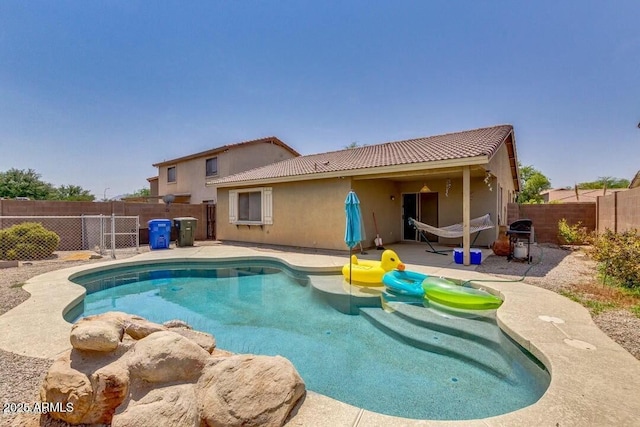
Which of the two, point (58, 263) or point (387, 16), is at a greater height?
point (387, 16)

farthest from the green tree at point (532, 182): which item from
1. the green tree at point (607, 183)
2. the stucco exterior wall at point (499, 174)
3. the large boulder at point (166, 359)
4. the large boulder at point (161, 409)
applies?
the large boulder at point (161, 409)

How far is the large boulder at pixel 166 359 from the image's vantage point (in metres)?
2.13

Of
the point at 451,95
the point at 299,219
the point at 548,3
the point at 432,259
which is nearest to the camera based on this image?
the point at 548,3

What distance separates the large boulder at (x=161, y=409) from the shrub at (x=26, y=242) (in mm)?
9536

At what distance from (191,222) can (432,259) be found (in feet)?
30.0

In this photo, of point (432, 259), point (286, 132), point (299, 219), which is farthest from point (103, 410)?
point (286, 132)

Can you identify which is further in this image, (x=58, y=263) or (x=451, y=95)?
(x=451, y=95)

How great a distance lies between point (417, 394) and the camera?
279 centimetres

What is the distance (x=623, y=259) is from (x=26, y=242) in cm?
1440

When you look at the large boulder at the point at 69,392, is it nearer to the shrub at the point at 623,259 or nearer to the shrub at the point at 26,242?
the shrub at the point at 623,259

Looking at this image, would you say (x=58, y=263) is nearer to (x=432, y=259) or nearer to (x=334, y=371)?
(x=334, y=371)

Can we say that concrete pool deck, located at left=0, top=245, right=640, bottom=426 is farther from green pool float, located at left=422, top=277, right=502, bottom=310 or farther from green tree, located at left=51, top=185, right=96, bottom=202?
green tree, located at left=51, top=185, right=96, bottom=202

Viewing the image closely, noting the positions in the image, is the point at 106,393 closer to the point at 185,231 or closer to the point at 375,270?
the point at 375,270

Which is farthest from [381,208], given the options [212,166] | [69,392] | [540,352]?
[212,166]
